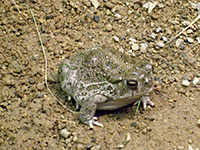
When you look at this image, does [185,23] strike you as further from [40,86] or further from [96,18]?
[40,86]

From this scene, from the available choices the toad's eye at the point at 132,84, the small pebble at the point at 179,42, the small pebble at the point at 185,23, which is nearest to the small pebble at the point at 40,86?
the toad's eye at the point at 132,84

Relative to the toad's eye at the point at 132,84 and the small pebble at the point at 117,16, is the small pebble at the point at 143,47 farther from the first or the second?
the toad's eye at the point at 132,84

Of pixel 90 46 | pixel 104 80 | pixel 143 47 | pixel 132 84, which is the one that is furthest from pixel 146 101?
pixel 90 46

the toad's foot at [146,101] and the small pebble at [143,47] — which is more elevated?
the small pebble at [143,47]

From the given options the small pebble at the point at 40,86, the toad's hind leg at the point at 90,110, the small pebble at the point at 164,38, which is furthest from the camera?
the small pebble at the point at 164,38

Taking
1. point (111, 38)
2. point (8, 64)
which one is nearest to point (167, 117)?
point (111, 38)

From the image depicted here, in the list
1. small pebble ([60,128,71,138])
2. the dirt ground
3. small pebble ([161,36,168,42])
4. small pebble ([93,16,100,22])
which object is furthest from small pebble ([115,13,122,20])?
small pebble ([60,128,71,138])

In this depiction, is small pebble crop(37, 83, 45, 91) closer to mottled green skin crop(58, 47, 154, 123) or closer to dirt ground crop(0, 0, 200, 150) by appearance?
dirt ground crop(0, 0, 200, 150)
